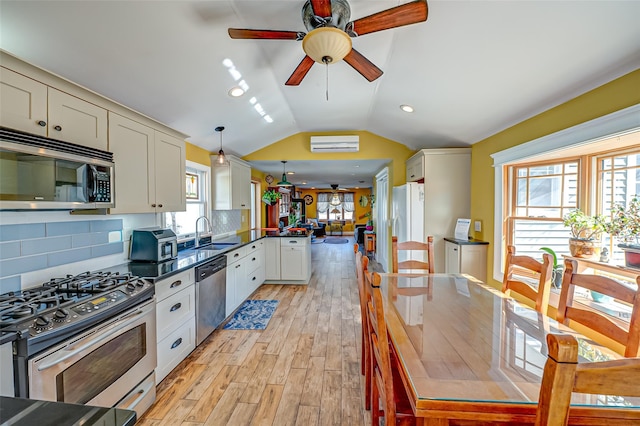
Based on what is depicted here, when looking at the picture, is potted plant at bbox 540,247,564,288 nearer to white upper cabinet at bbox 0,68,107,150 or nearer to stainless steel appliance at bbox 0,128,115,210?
stainless steel appliance at bbox 0,128,115,210

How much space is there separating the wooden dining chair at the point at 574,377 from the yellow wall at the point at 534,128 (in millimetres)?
1964

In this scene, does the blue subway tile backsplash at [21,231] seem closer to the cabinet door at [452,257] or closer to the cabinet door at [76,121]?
the cabinet door at [76,121]

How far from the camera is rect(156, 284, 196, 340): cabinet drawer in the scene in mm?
2029

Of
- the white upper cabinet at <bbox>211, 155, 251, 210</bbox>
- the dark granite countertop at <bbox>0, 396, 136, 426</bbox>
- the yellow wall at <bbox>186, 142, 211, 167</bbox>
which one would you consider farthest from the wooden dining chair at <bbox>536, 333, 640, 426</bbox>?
the white upper cabinet at <bbox>211, 155, 251, 210</bbox>

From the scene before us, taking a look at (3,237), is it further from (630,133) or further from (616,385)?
(630,133)

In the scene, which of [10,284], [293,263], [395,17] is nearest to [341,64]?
[395,17]

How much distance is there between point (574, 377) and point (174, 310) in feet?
7.99

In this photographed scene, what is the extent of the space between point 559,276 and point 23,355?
3.69 metres

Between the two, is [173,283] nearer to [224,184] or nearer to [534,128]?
[224,184]

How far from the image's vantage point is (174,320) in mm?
2201

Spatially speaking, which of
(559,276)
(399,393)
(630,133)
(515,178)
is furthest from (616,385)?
(515,178)

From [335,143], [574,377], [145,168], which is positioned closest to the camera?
[574,377]

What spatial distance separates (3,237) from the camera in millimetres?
1559

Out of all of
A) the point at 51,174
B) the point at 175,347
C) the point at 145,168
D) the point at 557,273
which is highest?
the point at 145,168
